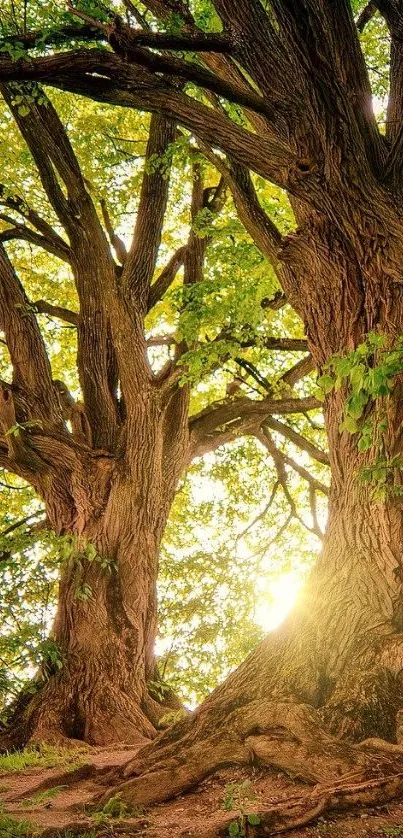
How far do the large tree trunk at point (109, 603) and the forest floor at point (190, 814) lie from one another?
2.72 meters

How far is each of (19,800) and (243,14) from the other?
5936mm

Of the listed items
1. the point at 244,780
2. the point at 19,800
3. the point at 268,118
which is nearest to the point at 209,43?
the point at 268,118

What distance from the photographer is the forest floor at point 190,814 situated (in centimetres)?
302

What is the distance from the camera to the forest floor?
302cm

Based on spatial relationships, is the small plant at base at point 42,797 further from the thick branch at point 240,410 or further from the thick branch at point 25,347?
the thick branch at point 240,410

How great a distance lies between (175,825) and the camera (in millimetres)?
3260

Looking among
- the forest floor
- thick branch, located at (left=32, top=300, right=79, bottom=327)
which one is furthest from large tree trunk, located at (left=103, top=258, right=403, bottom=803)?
thick branch, located at (left=32, top=300, right=79, bottom=327)

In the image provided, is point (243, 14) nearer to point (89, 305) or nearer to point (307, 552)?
point (89, 305)

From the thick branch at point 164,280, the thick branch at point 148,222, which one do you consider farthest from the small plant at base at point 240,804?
the thick branch at point 164,280

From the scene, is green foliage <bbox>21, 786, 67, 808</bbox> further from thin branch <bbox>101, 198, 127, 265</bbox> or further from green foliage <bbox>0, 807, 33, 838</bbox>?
thin branch <bbox>101, 198, 127, 265</bbox>

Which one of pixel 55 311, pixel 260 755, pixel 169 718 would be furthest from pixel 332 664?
pixel 55 311

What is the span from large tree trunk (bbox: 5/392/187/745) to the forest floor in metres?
2.72

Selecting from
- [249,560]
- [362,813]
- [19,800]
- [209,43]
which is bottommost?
[362,813]

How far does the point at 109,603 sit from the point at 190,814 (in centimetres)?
445
